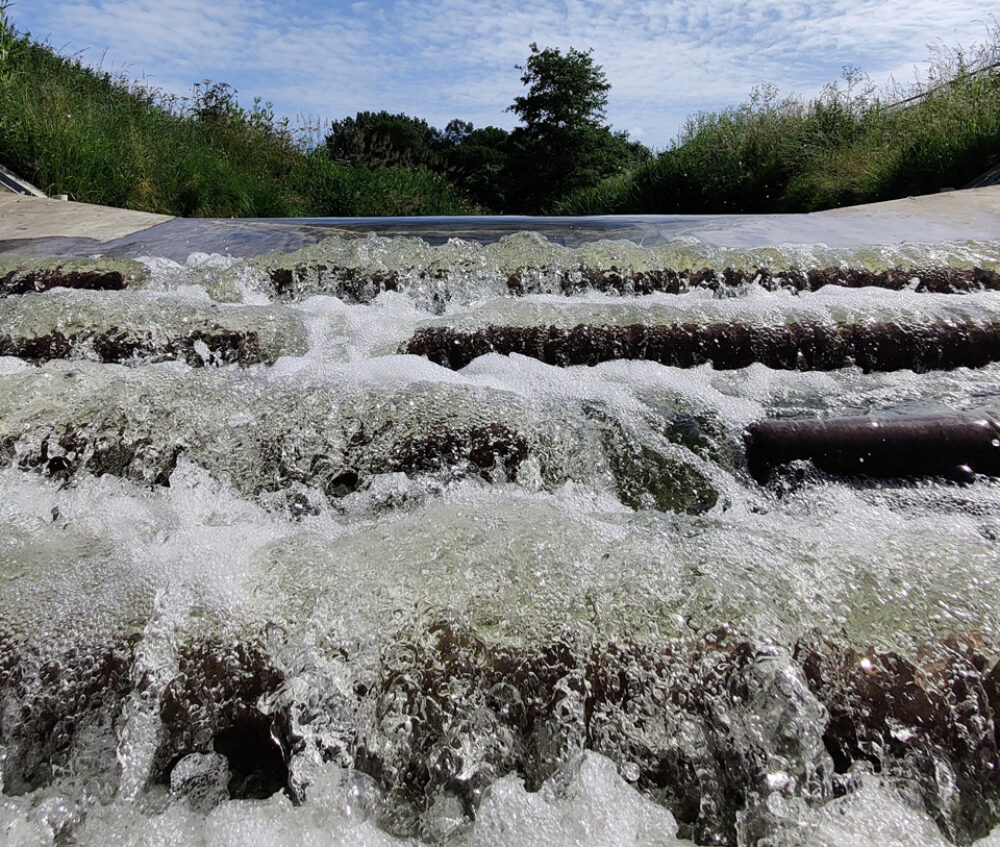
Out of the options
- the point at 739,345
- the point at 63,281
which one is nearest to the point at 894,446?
the point at 739,345

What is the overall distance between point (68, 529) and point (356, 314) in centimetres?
121

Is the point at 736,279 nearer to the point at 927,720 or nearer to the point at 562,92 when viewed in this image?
the point at 927,720

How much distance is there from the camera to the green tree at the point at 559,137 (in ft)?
70.3

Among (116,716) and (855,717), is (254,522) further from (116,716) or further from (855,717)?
(855,717)

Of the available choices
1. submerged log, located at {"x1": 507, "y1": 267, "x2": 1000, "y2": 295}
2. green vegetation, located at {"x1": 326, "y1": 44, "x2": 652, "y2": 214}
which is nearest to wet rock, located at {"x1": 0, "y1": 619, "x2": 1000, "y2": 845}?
submerged log, located at {"x1": 507, "y1": 267, "x2": 1000, "y2": 295}

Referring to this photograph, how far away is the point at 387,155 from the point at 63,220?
35.5 feet

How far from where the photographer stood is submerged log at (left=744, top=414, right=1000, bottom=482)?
5.09ft

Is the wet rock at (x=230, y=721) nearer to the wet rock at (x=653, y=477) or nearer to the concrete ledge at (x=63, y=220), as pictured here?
the wet rock at (x=653, y=477)

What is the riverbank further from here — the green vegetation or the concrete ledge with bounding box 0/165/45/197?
the green vegetation

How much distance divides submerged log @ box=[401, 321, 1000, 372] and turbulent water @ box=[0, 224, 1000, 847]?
247 millimetres

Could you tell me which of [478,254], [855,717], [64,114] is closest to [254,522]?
[855,717]

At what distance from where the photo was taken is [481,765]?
3.05 feet

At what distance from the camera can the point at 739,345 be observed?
211 cm

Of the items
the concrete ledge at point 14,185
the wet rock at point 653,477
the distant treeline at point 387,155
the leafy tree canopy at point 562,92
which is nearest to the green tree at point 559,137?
the leafy tree canopy at point 562,92
